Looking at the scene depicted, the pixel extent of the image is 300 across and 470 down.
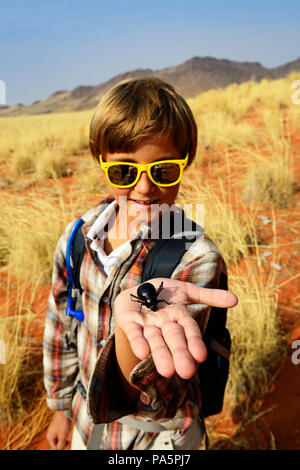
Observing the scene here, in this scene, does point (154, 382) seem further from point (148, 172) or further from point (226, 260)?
→ point (226, 260)

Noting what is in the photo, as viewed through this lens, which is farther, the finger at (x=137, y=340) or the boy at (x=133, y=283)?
the boy at (x=133, y=283)

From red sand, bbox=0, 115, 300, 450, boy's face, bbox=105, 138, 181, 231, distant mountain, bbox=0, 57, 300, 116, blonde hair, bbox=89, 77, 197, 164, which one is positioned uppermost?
distant mountain, bbox=0, 57, 300, 116

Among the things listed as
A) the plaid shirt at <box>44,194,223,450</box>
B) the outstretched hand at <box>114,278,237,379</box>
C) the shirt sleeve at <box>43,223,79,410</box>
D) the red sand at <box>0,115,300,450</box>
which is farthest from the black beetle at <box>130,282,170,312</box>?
the red sand at <box>0,115,300,450</box>

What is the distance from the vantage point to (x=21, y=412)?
2.62m

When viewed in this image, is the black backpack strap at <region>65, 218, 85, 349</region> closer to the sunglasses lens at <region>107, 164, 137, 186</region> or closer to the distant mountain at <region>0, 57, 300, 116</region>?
the sunglasses lens at <region>107, 164, 137, 186</region>

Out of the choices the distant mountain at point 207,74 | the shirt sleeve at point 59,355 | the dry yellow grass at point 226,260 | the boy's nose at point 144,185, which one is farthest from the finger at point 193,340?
the distant mountain at point 207,74

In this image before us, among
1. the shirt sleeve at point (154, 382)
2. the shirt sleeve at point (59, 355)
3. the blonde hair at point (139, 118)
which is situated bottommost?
the shirt sleeve at point (59, 355)

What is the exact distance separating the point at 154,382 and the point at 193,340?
0.28m

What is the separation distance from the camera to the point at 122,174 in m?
1.30

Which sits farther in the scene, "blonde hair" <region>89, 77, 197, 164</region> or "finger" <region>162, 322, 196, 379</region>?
"blonde hair" <region>89, 77, 197, 164</region>

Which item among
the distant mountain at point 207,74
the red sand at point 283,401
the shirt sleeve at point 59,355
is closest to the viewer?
the shirt sleeve at point 59,355

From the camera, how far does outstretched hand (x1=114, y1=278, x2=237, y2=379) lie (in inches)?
30.4

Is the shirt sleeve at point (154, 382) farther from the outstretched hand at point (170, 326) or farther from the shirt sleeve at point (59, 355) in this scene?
the shirt sleeve at point (59, 355)

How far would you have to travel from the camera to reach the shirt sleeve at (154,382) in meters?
0.98
